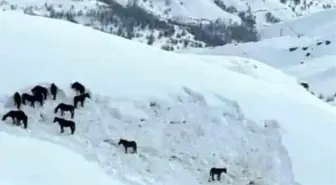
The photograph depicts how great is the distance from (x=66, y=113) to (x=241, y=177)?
4.54m

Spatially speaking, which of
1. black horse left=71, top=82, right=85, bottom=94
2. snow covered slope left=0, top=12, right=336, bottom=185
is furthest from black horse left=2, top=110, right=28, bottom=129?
black horse left=71, top=82, right=85, bottom=94

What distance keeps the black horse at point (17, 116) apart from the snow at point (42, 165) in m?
0.55

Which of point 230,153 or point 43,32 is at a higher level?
point 43,32

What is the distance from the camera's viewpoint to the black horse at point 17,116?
16953 mm

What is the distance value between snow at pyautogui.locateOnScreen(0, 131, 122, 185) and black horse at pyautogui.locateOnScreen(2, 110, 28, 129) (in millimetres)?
551

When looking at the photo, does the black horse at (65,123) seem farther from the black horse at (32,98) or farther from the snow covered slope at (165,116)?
the black horse at (32,98)

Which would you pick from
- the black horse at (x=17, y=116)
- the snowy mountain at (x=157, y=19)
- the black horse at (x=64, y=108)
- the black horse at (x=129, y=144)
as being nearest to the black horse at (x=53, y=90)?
the black horse at (x=64, y=108)

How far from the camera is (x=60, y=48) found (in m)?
21.5

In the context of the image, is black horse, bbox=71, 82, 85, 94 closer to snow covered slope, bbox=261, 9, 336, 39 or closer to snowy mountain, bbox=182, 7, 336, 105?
snowy mountain, bbox=182, 7, 336, 105

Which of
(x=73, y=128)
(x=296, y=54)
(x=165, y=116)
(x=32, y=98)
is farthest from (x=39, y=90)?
(x=296, y=54)

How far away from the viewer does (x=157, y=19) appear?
153375mm

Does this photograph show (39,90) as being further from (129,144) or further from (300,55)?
(300,55)

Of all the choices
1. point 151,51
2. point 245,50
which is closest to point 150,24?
point 245,50

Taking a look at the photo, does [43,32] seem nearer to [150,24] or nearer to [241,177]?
[241,177]
